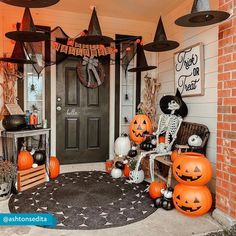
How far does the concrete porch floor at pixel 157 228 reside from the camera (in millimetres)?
1925

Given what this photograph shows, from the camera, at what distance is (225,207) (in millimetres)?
2078

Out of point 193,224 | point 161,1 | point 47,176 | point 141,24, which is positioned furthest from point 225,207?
point 141,24

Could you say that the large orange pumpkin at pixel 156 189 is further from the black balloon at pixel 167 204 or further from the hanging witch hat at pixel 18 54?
the hanging witch hat at pixel 18 54

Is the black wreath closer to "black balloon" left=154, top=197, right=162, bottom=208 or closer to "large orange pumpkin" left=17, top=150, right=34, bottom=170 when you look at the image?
"large orange pumpkin" left=17, top=150, right=34, bottom=170

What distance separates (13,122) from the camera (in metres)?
2.82

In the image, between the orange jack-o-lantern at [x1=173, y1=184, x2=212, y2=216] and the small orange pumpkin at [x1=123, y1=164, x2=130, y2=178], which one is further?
the small orange pumpkin at [x1=123, y1=164, x2=130, y2=178]

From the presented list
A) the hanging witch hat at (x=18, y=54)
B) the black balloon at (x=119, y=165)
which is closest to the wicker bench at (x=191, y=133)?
the black balloon at (x=119, y=165)

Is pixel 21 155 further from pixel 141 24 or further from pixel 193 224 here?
pixel 141 24

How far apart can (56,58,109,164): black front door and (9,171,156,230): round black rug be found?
0.86m

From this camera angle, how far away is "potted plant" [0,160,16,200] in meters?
2.52

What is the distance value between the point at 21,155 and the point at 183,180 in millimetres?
1853

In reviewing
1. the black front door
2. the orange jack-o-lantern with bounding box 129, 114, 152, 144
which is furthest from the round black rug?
the black front door

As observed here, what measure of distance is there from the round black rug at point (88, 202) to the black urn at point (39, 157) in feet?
0.93

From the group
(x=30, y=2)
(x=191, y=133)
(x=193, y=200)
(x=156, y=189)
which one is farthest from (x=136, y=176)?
(x=30, y=2)
